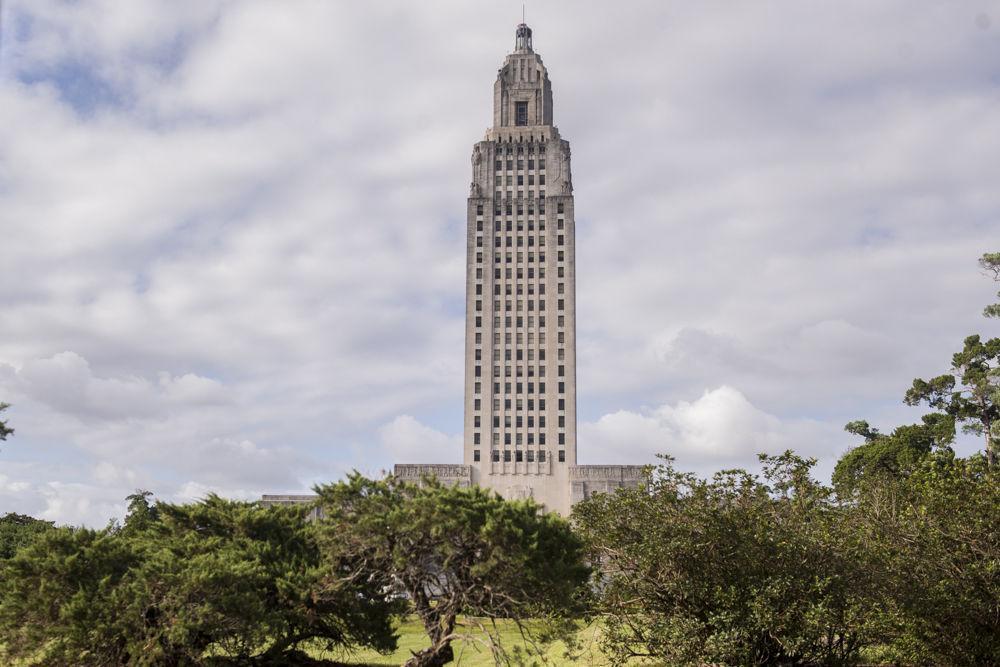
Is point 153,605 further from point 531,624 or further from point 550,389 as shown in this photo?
point 550,389

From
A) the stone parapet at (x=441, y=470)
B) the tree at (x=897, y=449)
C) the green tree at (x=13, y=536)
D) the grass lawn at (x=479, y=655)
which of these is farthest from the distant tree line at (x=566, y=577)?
the stone parapet at (x=441, y=470)

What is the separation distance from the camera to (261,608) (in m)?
28.7

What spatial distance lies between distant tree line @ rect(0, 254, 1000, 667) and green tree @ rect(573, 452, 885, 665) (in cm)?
7

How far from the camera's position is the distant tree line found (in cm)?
2850

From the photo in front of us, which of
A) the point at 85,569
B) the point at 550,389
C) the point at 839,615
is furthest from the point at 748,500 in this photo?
the point at 550,389

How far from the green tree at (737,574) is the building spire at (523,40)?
8466 cm

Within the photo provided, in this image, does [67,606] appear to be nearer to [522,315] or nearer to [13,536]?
[13,536]

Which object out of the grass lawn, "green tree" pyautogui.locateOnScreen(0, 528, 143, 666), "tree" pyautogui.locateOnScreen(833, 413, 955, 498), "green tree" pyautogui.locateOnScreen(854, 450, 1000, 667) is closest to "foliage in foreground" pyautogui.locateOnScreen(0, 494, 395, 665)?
"green tree" pyautogui.locateOnScreen(0, 528, 143, 666)

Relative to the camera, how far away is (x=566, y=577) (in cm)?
3033

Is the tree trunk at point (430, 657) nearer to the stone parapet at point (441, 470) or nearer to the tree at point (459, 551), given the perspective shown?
the tree at point (459, 551)

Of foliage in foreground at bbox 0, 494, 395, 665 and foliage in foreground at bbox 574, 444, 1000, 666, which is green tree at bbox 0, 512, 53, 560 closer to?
foliage in foreground at bbox 0, 494, 395, 665

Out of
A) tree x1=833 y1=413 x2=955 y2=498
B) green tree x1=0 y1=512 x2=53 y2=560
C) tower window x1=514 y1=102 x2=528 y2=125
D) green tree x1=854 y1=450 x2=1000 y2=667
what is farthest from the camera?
tower window x1=514 y1=102 x2=528 y2=125

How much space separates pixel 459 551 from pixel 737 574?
894cm

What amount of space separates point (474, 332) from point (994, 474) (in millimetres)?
70461
